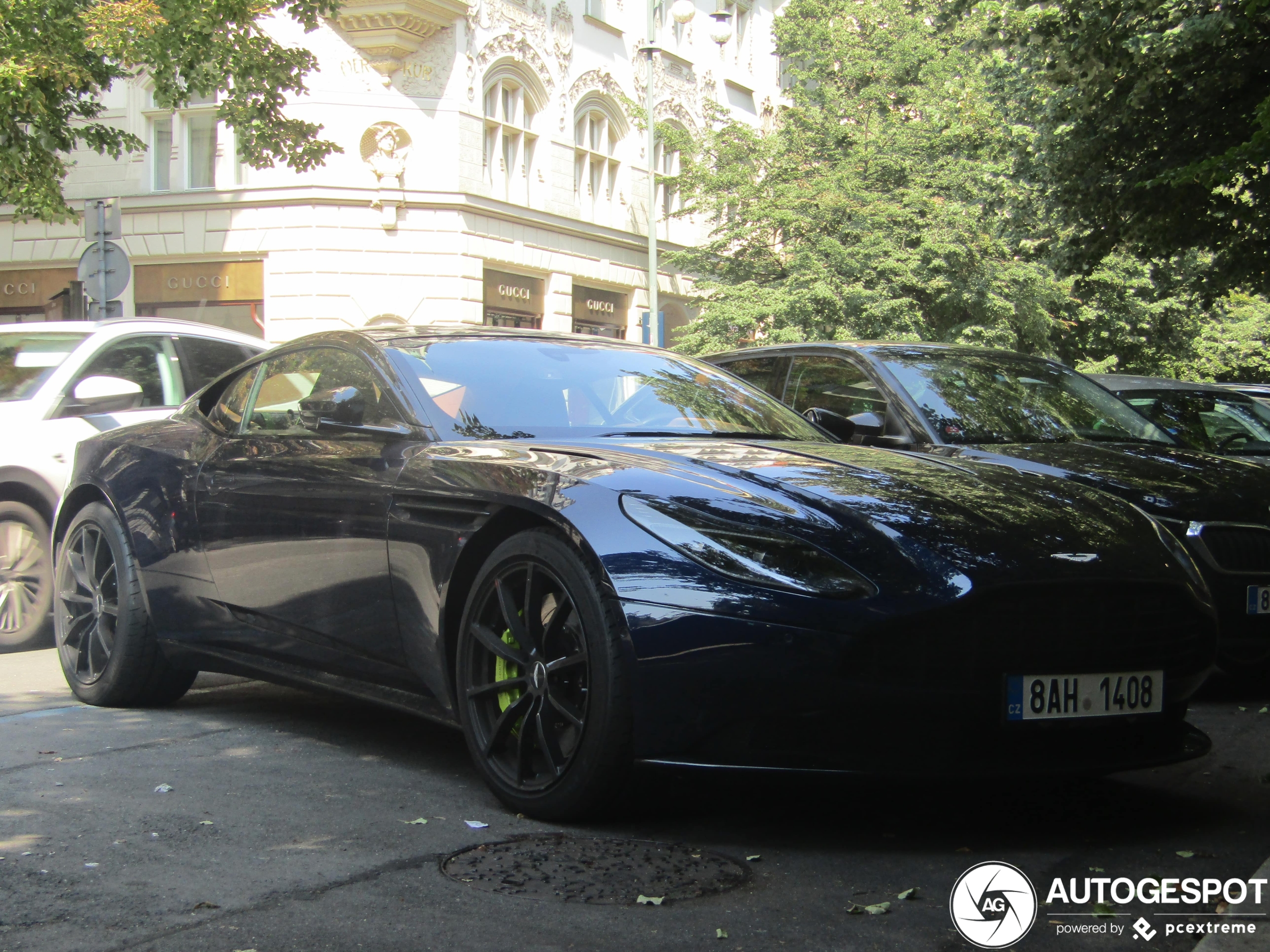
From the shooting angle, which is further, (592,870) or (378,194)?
(378,194)

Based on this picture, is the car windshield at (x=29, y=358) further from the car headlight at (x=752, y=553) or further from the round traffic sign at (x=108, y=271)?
the car headlight at (x=752, y=553)

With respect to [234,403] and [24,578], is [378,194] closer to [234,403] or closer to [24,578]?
[24,578]

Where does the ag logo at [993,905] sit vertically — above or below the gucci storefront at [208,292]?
below

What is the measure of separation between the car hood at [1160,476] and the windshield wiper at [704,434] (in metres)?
1.44

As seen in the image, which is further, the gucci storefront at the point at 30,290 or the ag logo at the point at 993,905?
the gucci storefront at the point at 30,290

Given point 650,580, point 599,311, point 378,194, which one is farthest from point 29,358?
point 599,311

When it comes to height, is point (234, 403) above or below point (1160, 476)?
above

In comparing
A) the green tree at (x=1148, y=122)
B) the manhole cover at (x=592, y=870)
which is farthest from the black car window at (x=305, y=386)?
the green tree at (x=1148, y=122)

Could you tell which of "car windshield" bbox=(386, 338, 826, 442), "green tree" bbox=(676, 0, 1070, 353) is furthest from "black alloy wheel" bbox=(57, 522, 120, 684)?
"green tree" bbox=(676, 0, 1070, 353)

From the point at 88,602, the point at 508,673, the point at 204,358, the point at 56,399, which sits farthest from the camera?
the point at 204,358

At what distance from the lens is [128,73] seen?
17.2 metres

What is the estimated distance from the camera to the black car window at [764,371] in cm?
850

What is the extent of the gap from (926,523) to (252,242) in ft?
74.4

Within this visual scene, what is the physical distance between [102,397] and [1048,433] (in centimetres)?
519
